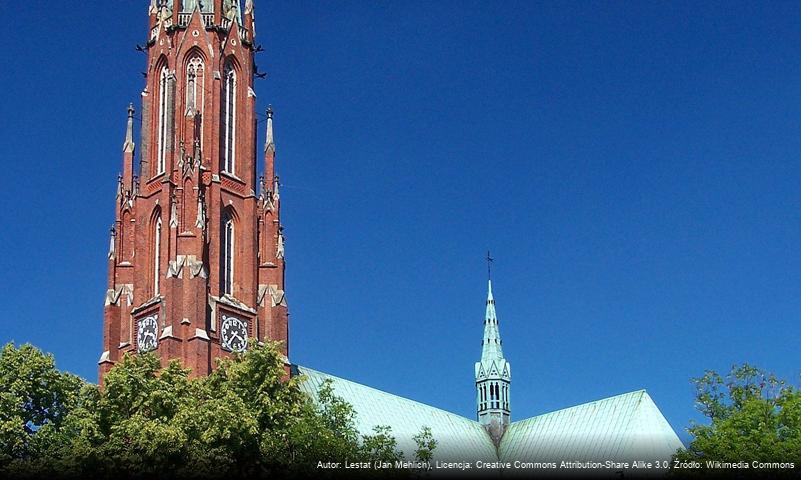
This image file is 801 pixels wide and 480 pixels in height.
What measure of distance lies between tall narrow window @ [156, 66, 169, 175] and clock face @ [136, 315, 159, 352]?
352 inches

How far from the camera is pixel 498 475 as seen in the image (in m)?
73.0

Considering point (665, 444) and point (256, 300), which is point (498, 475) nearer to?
point (665, 444)

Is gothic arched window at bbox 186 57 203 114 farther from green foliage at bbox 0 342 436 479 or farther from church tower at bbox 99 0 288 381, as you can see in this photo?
green foliage at bbox 0 342 436 479

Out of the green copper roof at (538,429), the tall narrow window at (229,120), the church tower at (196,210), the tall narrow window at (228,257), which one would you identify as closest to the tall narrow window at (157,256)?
the church tower at (196,210)

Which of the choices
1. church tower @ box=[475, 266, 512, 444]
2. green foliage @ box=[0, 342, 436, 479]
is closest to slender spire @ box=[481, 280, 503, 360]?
church tower @ box=[475, 266, 512, 444]

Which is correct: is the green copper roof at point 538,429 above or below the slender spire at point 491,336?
below

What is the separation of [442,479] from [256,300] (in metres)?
20.6

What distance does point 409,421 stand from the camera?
83.2m

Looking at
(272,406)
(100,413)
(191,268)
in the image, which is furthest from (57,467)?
(191,268)

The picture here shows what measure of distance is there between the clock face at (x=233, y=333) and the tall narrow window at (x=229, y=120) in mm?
9264

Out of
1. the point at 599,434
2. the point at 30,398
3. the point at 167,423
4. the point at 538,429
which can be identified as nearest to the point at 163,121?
the point at 30,398

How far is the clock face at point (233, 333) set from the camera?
75062 millimetres

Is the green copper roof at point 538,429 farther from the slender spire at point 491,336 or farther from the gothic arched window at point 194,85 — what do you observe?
the gothic arched window at point 194,85

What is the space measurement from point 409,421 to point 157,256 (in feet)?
57.7
